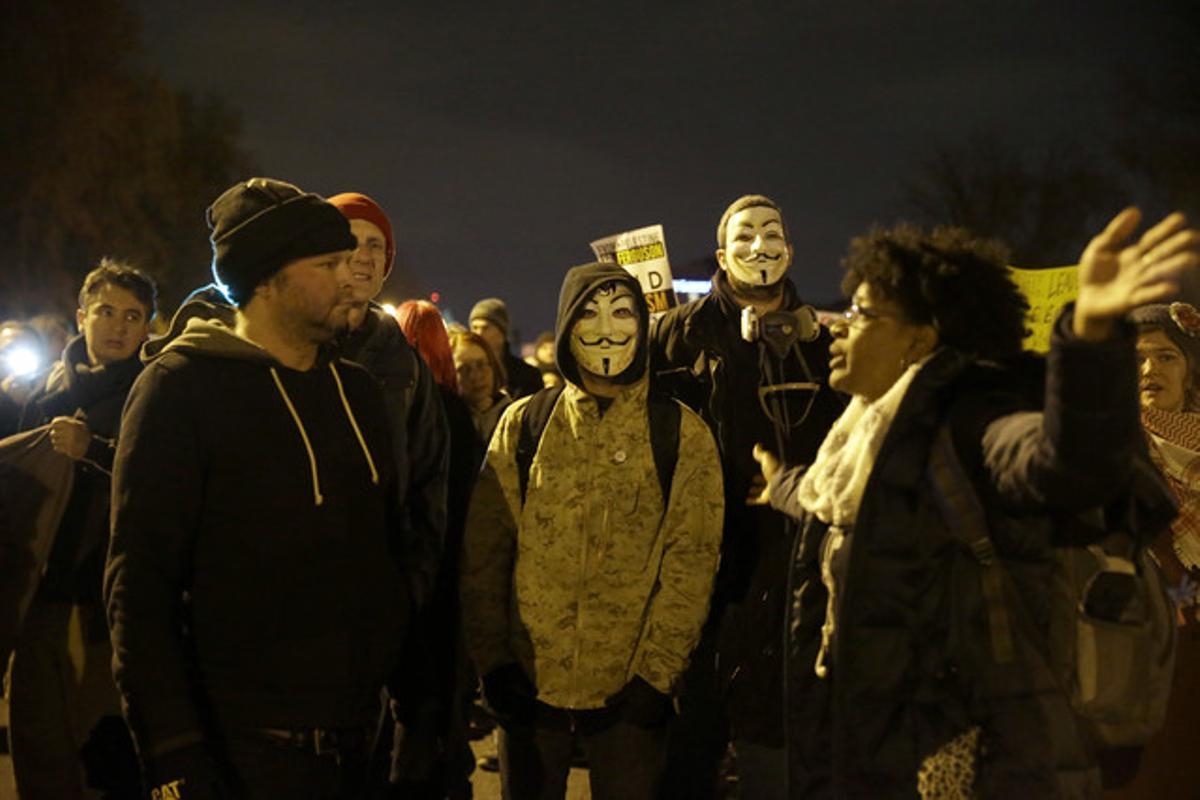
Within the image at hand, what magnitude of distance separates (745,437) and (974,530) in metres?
2.26

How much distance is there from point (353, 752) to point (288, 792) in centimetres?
23

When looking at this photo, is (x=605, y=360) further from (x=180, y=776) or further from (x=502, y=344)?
(x=502, y=344)

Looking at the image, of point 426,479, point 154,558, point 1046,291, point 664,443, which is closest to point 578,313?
point 664,443

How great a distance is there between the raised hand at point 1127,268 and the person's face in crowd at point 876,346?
0.75 m

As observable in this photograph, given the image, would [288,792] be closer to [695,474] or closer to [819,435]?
[695,474]

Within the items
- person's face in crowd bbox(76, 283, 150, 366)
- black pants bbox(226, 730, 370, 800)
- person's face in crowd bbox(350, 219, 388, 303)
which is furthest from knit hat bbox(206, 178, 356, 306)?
person's face in crowd bbox(76, 283, 150, 366)

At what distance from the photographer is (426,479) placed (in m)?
4.07

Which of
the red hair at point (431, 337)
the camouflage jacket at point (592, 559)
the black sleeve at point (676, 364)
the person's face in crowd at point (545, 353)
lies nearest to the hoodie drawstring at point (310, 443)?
the camouflage jacket at point (592, 559)

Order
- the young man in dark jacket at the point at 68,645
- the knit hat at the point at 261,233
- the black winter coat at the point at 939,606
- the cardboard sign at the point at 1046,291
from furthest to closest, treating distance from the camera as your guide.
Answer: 1. the cardboard sign at the point at 1046,291
2. the young man in dark jacket at the point at 68,645
3. the knit hat at the point at 261,233
4. the black winter coat at the point at 939,606

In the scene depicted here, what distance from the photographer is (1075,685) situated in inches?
106

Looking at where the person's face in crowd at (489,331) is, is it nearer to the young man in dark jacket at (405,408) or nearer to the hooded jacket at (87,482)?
the hooded jacket at (87,482)

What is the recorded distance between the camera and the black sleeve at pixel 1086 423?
2246mm

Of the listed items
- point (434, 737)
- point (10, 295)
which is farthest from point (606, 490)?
point (10, 295)

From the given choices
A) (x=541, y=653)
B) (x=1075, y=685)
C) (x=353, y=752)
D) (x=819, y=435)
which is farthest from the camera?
(x=819, y=435)
